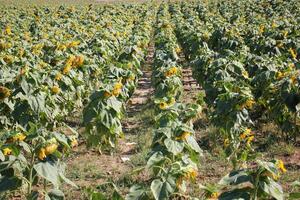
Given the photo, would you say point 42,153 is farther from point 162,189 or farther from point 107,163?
point 107,163

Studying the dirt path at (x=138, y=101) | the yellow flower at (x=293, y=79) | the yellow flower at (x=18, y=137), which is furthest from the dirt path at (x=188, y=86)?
the yellow flower at (x=18, y=137)

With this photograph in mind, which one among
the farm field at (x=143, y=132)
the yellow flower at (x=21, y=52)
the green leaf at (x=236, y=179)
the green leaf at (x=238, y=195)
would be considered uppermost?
the green leaf at (x=236, y=179)

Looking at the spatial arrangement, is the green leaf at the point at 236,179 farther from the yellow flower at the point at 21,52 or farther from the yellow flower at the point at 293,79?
the yellow flower at the point at 21,52

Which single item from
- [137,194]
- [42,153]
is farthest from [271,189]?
[42,153]

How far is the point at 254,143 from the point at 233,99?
1088 millimetres

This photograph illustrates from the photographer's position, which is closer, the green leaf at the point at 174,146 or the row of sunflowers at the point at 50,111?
the row of sunflowers at the point at 50,111

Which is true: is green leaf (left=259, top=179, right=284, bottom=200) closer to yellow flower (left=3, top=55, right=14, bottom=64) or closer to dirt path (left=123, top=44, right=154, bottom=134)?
dirt path (left=123, top=44, right=154, bottom=134)

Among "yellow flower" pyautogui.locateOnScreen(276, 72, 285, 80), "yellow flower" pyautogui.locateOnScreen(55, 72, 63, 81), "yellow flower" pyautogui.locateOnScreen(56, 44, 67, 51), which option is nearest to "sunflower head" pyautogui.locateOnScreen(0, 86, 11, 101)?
"yellow flower" pyautogui.locateOnScreen(55, 72, 63, 81)

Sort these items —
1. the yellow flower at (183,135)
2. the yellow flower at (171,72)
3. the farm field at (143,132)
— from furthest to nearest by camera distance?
the yellow flower at (171,72), the yellow flower at (183,135), the farm field at (143,132)

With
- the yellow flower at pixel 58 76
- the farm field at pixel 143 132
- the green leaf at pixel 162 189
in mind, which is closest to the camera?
the green leaf at pixel 162 189

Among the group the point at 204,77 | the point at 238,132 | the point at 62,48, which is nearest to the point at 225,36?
the point at 204,77

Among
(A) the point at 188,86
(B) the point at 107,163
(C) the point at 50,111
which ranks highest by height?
(C) the point at 50,111

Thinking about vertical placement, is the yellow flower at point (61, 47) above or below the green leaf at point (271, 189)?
below

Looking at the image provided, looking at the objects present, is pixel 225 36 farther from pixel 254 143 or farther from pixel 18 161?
pixel 18 161
